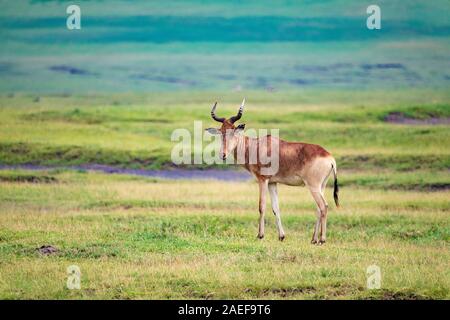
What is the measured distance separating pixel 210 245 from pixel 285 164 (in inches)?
84.5

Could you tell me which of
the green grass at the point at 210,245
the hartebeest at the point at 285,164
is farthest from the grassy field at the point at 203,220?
the hartebeest at the point at 285,164

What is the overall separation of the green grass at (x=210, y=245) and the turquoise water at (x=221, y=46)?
186 feet

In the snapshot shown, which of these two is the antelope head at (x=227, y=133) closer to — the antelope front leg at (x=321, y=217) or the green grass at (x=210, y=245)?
the green grass at (x=210, y=245)

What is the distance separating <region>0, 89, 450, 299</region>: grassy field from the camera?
44.7 ft

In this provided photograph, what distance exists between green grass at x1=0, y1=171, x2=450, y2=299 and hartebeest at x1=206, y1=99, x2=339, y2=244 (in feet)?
2.08

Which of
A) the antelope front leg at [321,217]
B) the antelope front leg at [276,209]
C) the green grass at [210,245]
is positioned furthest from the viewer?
the antelope front leg at [276,209]

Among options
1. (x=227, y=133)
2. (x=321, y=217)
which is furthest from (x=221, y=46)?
(x=321, y=217)

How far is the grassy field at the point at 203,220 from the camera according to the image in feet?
44.7

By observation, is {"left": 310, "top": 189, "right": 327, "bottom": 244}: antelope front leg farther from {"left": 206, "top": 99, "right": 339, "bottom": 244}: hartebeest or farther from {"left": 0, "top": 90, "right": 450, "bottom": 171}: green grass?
{"left": 0, "top": 90, "right": 450, "bottom": 171}: green grass

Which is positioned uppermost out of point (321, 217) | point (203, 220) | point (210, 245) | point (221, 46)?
point (221, 46)

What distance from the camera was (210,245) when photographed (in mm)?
16406

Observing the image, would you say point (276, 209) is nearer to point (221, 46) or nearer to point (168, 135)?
point (168, 135)

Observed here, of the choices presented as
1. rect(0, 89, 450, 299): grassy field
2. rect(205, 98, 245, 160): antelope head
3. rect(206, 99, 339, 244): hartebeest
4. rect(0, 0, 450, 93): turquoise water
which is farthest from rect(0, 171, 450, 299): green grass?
rect(0, 0, 450, 93): turquoise water

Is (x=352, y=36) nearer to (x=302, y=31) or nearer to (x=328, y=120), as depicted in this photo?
(x=302, y=31)
